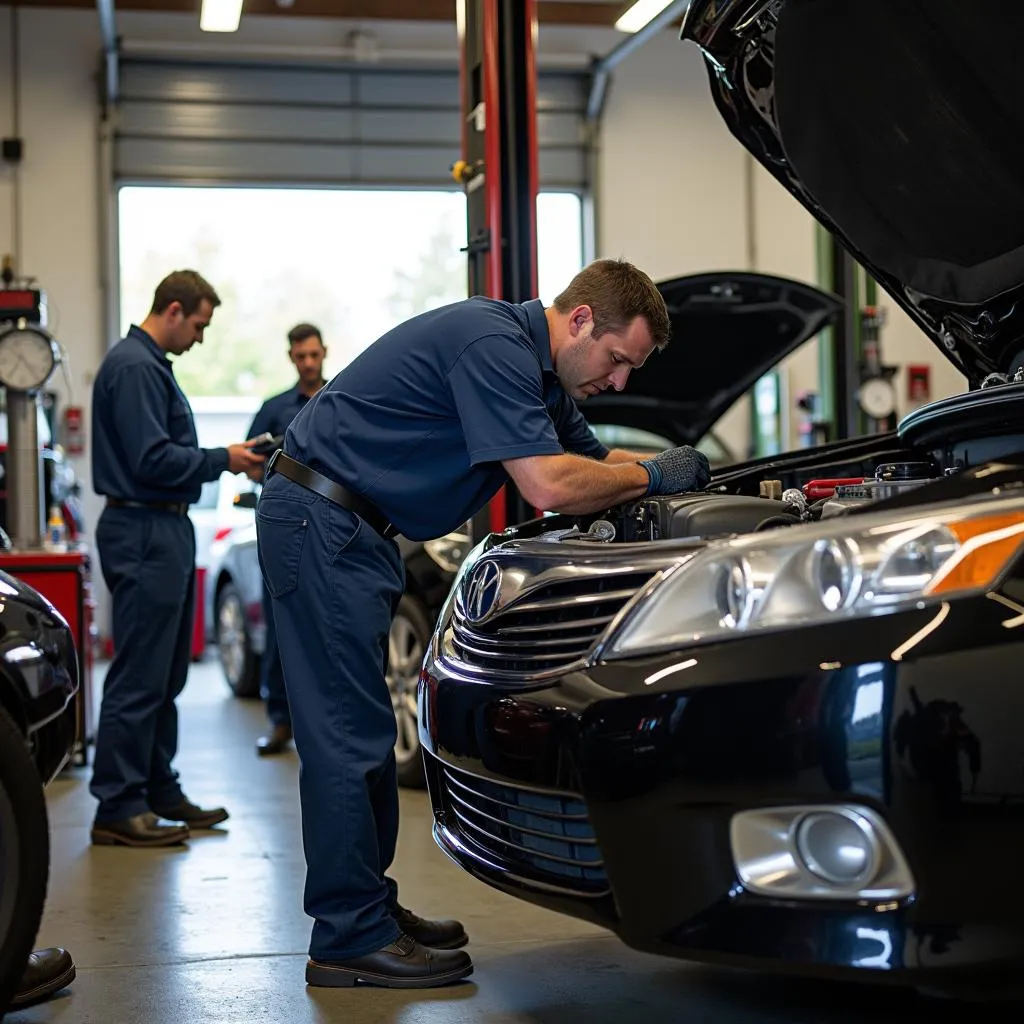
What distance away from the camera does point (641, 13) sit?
9.54 m

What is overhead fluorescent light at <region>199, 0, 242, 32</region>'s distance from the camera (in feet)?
27.6

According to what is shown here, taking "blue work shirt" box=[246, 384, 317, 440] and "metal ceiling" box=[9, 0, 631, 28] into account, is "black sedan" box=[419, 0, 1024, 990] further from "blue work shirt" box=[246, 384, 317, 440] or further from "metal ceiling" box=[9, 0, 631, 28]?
"metal ceiling" box=[9, 0, 631, 28]

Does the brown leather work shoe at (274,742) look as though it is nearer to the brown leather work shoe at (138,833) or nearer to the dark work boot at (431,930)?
the brown leather work shoe at (138,833)

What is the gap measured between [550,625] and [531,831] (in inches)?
11.5

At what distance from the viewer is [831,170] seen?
2943mm

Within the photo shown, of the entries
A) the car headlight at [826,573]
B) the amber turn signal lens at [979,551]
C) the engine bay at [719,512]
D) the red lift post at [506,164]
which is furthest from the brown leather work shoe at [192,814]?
the amber turn signal lens at [979,551]

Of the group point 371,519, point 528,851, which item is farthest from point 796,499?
point 528,851

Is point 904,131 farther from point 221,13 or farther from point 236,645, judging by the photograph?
point 221,13

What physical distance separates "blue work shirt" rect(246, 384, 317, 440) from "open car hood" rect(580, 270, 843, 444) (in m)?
1.73

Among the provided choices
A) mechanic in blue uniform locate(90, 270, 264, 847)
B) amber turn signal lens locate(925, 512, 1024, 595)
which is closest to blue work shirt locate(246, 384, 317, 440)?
mechanic in blue uniform locate(90, 270, 264, 847)

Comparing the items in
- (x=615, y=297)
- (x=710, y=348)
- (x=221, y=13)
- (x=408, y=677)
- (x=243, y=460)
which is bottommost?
(x=408, y=677)

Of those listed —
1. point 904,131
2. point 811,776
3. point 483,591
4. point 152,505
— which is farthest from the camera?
point 152,505

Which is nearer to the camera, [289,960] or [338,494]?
[338,494]

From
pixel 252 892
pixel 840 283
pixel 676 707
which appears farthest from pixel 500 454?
pixel 840 283
